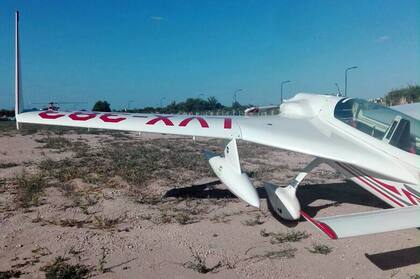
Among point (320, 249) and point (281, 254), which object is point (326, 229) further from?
point (320, 249)

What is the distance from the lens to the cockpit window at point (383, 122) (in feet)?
17.3

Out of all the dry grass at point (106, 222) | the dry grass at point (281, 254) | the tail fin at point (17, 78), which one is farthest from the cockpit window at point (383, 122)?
the tail fin at point (17, 78)

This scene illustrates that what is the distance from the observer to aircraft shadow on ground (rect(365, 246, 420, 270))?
15.6 ft

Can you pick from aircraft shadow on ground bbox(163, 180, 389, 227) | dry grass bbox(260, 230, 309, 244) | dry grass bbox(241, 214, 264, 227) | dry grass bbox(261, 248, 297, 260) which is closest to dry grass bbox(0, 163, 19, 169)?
→ aircraft shadow on ground bbox(163, 180, 389, 227)

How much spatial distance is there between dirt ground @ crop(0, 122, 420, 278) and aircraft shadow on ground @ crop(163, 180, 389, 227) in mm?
22

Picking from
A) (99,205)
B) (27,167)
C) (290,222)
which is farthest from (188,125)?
(27,167)

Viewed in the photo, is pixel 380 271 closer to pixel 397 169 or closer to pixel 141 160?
pixel 397 169

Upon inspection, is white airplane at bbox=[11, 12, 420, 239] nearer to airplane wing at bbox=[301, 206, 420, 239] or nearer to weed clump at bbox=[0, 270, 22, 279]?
airplane wing at bbox=[301, 206, 420, 239]

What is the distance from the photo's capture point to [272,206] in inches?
267

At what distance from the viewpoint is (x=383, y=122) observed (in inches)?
224

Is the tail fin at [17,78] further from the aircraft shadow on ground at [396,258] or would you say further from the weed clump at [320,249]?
the aircraft shadow on ground at [396,258]

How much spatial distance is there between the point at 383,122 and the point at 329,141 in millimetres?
937

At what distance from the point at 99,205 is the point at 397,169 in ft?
16.5

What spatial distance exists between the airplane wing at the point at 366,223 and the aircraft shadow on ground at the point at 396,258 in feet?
2.93
